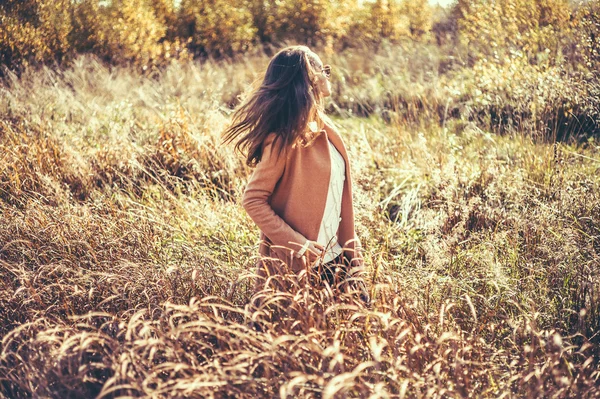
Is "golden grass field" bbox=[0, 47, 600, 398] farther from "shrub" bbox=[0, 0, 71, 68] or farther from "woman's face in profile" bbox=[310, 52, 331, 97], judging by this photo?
"shrub" bbox=[0, 0, 71, 68]

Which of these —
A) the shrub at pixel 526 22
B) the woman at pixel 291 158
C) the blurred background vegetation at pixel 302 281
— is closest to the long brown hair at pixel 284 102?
the woman at pixel 291 158

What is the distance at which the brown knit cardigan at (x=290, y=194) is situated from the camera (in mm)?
2328

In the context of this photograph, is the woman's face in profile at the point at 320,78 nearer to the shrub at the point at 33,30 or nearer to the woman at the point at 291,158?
the woman at the point at 291,158

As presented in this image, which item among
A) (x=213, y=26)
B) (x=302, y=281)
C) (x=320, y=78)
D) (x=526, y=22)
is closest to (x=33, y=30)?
(x=213, y=26)

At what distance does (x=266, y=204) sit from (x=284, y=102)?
438 mm

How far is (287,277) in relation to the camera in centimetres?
236

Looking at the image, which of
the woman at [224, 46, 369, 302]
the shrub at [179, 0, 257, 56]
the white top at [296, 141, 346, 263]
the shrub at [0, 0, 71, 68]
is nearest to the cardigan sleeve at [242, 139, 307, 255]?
the woman at [224, 46, 369, 302]

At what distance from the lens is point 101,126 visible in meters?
5.69

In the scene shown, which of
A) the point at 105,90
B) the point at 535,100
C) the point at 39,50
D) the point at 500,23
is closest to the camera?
the point at 535,100

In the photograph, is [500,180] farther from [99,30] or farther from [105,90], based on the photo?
[99,30]

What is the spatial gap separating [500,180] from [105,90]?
560 cm

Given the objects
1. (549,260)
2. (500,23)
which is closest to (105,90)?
(500,23)

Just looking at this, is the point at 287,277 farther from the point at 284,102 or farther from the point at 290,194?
the point at 284,102

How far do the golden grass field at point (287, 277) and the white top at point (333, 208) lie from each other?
0.22 m
